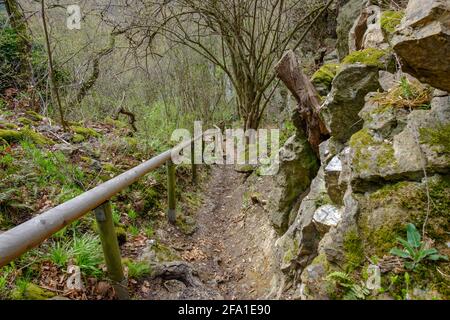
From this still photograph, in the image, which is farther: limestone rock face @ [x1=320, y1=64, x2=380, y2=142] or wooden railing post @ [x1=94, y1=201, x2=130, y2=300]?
limestone rock face @ [x1=320, y1=64, x2=380, y2=142]

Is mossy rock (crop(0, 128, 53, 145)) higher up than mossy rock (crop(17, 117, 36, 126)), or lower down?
lower down

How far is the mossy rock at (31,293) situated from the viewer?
201cm

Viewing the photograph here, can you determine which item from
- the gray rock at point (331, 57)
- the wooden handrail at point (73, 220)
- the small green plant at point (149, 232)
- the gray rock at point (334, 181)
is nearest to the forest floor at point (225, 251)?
the small green plant at point (149, 232)

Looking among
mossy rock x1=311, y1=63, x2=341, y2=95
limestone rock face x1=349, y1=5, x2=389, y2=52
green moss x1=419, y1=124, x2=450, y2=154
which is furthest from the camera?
mossy rock x1=311, y1=63, x2=341, y2=95

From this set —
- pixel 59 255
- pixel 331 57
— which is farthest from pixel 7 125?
pixel 331 57

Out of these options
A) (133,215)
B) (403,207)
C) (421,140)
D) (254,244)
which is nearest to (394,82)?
(421,140)

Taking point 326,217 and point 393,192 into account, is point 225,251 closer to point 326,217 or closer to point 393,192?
point 326,217

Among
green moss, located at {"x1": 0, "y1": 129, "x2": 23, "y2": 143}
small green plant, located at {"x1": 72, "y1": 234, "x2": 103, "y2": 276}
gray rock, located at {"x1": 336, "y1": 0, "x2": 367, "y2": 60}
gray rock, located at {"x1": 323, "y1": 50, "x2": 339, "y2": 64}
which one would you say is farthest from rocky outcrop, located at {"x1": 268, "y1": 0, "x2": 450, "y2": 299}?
gray rock, located at {"x1": 323, "y1": 50, "x2": 339, "y2": 64}

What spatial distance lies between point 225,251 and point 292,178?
138 cm

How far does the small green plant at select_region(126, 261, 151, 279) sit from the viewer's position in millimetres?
2781

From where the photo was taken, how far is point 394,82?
8.51 ft

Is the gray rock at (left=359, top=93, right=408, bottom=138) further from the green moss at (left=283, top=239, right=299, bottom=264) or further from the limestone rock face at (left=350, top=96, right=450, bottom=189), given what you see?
the green moss at (left=283, top=239, right=299, bottom=264)

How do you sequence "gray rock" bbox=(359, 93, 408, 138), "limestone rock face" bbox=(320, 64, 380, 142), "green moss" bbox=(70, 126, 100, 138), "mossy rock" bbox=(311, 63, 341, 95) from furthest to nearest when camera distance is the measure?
"green moss" bbox=(70, 126, 100, 138)
"mossy rock" bbox=(311, 63, 341, 95)
"limestone rock face" bbox=(320, 64, 380, 142)
"gray rock" bbox=(359, 93, 408, 138)

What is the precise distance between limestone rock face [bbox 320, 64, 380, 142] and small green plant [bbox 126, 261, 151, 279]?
91.1 inches
